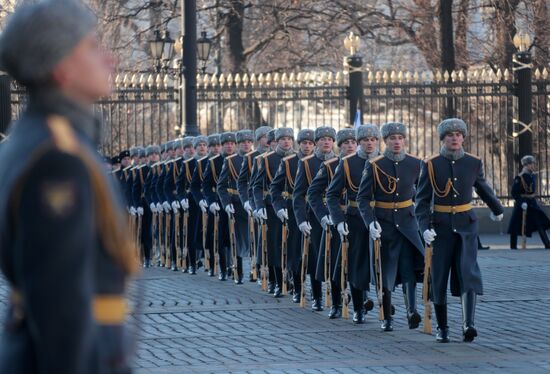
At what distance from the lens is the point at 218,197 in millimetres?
18953

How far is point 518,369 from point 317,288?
514cm

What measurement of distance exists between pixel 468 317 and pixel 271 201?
213 inches

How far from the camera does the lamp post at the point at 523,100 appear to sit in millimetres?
A: 25828

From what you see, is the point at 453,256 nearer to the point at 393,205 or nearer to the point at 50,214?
the point at 393,205

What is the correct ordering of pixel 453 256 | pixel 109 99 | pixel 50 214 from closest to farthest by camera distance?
1. pixel 50 214
2. pixel 453 256
3. pixel 109 99

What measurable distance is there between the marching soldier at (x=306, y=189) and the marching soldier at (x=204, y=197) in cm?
473

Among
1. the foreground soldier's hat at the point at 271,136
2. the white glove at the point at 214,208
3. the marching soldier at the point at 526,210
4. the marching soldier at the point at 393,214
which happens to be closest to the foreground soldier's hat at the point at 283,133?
the foreground soldier's hat at the point at 271,136

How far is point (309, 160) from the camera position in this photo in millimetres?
14617

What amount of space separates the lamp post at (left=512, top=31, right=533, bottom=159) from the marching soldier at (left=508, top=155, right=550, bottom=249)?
2.38 metres

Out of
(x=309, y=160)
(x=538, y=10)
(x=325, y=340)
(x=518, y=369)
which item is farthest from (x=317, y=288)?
(x=538, y=10)

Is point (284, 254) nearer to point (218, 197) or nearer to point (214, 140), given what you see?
point (218, 197)

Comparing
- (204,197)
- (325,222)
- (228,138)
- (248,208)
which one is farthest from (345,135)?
(204,197)

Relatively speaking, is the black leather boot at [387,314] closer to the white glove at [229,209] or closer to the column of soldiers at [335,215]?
the column of soldiers at [335,215]

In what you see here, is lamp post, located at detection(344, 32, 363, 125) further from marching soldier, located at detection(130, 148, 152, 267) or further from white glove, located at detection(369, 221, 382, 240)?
white glove, located at detection(369, 221, 382, 240)
